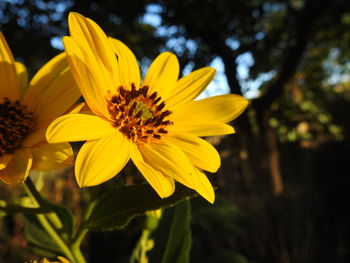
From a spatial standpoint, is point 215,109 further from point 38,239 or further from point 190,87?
point 38,239

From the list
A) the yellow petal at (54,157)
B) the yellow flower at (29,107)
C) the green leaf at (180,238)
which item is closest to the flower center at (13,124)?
the yellow flower at (29,107)

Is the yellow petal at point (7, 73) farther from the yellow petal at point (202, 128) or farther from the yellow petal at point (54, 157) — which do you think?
the yellow petal at point (202, 128)

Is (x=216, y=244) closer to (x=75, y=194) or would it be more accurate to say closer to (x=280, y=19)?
(x=75, y=194)

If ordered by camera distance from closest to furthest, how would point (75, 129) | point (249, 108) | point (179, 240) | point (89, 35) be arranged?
1. point (75, 129)
2. point (89, 35)
3. point (179, 240)
4. point (249, 108)

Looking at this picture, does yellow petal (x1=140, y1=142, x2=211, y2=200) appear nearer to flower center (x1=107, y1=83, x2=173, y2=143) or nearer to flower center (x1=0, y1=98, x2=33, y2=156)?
flower center (x1=107, y1=83, x2=173, y2=143)

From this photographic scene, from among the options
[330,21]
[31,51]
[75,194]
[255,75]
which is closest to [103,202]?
[31,51]

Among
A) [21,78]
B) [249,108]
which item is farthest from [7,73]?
[249,108]
